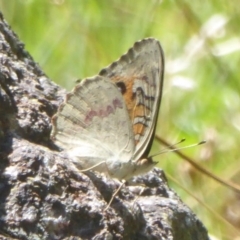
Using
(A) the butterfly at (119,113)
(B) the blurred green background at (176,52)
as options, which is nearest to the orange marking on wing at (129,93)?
(A) the butterfly at (119,113)

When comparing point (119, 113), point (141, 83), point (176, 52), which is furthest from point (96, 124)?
point (176, 52)

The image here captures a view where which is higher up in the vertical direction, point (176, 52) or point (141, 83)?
point (176, 52)

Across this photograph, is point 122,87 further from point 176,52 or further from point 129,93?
point 176,52

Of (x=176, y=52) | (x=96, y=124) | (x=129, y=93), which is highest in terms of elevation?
(x=176, y=52)

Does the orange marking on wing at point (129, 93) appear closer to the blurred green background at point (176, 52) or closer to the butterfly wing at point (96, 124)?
the butterfly wing at point (96, 124)

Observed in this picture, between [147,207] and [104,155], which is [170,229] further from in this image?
[104,155]

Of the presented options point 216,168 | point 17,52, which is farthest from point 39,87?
point 216,168
